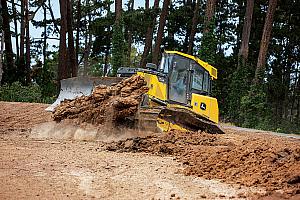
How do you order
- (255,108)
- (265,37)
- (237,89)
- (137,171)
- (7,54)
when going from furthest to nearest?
1. (237,89)
2. (7,54)
3. (265,37)
4. (255,108)
5. (137,171)

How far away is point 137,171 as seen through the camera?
6.75m

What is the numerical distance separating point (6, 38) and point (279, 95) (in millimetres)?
21428

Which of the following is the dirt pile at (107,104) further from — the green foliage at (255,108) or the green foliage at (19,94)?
the green foliage at (255,108)

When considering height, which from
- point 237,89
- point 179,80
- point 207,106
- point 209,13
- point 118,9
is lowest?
point 207,106

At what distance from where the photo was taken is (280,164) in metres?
6.34

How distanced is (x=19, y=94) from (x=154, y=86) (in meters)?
11.4

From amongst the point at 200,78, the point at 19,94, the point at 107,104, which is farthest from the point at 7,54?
the point at 107,104

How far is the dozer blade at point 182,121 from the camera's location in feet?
35.6

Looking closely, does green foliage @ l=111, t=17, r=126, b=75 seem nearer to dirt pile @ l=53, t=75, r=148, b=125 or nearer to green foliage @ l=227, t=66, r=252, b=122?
green foliage @ l=227, t=66, r=252, b=122

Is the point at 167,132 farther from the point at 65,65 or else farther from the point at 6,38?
the point at 6,38

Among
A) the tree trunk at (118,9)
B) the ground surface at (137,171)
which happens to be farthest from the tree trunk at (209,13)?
the ground surface at (137,171)

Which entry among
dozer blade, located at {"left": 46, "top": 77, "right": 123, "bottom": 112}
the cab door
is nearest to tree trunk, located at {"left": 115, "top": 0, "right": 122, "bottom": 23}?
dozer blade, located at {"left": 46, "top": 77, "right": 123, "bottom": 112}

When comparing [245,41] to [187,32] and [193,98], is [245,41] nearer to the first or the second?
[187,32]

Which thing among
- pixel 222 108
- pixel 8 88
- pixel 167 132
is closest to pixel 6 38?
pixel 8 88
